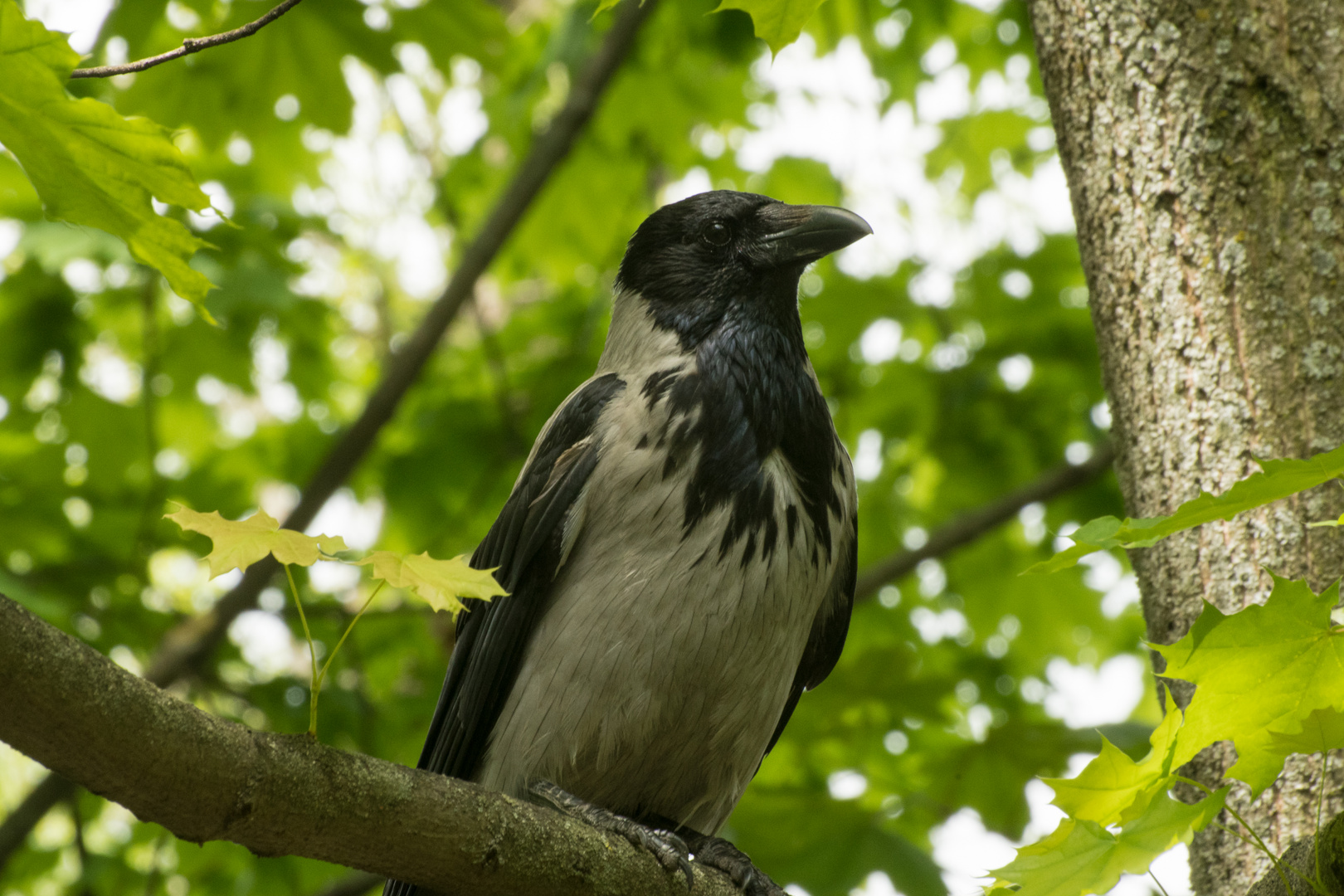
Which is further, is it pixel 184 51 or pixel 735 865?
pixel 735 865

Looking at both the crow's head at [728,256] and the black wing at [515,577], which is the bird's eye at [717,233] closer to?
the crow's head at [728,256]

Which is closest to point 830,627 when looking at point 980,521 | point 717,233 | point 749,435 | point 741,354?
point 749,435

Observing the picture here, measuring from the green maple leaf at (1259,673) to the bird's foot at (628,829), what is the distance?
1060mm

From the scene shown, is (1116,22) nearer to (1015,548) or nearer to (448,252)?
(1015,548)

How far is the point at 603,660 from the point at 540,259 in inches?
165

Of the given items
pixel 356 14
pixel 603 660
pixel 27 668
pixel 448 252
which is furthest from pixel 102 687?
pixel 448 252

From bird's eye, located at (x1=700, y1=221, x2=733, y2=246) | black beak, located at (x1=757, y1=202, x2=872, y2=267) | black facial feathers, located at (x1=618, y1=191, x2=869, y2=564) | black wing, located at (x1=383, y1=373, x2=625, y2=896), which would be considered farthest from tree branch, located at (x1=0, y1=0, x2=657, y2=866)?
black wing, located at (x1=383, y1=373, x2=625, y2=896)

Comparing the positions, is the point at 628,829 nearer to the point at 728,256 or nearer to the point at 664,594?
the point at 664,594

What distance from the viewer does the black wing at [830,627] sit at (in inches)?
136

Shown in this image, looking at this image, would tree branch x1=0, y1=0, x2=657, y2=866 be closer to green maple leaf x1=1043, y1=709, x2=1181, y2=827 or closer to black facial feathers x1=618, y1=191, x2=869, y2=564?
black facial feathers x1=618, y1=191, x2=869, y2=564

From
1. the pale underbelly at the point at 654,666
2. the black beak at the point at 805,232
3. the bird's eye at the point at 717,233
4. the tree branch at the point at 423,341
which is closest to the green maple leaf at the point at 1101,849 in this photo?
the pale underbelly at the point at 654,666

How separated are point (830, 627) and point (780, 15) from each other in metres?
1.90

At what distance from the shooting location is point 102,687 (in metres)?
1.50

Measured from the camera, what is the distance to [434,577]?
180 cm
